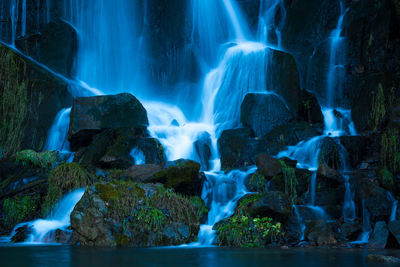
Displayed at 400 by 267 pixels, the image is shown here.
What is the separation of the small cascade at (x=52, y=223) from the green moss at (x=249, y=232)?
3572 mm

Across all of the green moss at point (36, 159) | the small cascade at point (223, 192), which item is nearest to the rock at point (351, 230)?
the small cascade at point (223, 192)

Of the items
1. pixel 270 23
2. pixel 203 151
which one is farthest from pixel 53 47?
pixel 270 23

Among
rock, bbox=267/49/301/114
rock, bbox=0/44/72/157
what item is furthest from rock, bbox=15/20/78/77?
rock, bbox=267/49/301/114

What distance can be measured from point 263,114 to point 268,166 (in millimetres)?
5130

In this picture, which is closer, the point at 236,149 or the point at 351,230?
the point at 351,230

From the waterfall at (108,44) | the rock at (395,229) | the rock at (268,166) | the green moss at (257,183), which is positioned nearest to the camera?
the rock at (395,229)

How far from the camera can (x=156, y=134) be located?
14781 millimetres

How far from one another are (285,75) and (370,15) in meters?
7.22

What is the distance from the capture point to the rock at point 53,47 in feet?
70.0

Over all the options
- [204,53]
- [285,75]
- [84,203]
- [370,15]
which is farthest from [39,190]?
[370,15]

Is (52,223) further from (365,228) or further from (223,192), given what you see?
(365,228)

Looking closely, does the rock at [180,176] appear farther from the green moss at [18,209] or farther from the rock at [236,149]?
the rock at [236,149]

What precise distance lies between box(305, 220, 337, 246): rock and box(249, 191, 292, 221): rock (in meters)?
0.67

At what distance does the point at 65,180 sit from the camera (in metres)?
9.22
